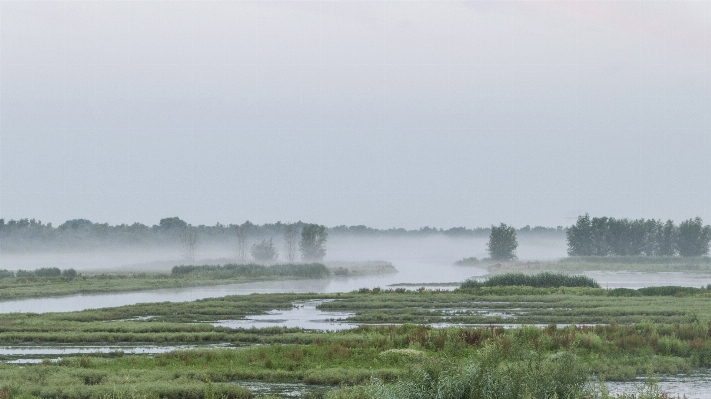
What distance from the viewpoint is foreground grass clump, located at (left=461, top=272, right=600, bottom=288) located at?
6191cm

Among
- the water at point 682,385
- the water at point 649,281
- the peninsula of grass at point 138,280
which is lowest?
the water at point 649,281

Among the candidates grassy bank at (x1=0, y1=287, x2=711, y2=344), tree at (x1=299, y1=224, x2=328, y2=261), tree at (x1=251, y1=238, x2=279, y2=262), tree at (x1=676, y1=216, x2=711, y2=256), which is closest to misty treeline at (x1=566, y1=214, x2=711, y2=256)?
tree at (x1=676, y1=216, x2=711, y2=256)

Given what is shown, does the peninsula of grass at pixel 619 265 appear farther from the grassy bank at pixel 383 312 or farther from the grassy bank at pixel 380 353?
the grassy bank at pixel 380 353

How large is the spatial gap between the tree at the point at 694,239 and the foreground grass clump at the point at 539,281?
2974 inches

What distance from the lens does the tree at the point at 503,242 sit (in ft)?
434

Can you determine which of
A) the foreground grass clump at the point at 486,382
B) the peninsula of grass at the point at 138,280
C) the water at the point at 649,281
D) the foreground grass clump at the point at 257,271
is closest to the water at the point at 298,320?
the foreground grass clump at the point at 486,382

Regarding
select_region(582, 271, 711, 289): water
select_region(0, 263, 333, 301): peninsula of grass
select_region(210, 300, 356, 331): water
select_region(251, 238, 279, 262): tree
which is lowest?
select_region(582, 271, 711, 289): water

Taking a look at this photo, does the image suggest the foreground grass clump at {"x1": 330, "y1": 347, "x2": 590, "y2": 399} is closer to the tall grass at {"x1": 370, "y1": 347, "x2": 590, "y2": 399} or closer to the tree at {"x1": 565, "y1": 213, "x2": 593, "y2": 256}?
the tall grass at {"x1": 370, "y1": 347, "x2": 590, "y2": 399}

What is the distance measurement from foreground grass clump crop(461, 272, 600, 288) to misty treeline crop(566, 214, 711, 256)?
72.8 metres

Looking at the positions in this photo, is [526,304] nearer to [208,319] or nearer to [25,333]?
[208,319]

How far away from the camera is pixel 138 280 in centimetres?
7994

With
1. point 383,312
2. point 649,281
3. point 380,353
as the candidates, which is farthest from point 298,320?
point 649,281

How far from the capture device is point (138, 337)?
101ft

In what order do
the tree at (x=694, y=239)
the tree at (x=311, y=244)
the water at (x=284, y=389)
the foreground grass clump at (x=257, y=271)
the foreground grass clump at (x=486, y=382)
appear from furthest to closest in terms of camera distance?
the tree at (x=311, y=244) → the tree at (x=694, y=239) → the foreground grass clump at (x=257, y=271) → the water at (x=284, y=389) → the foreground grass clump at (x=486, y=382)
